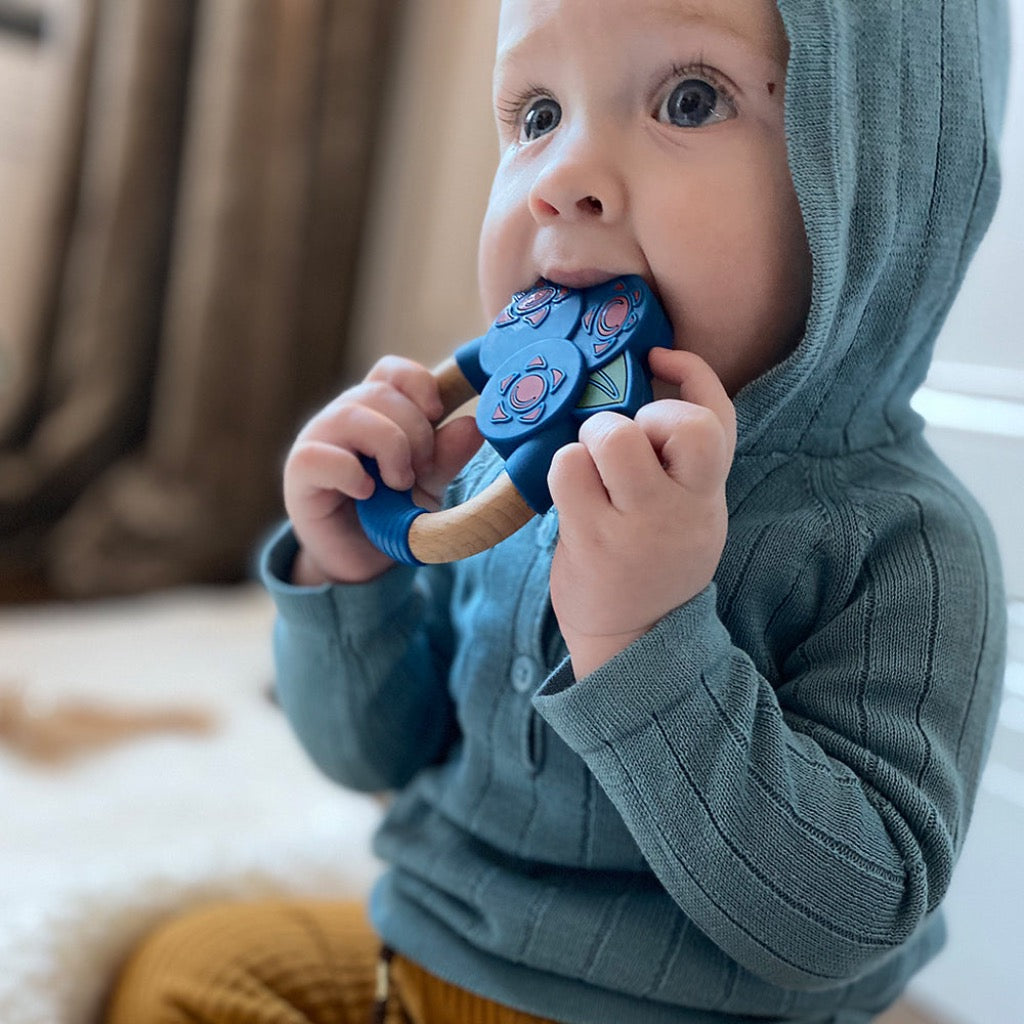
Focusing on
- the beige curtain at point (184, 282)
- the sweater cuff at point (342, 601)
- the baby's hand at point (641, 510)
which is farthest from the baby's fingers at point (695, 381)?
the beige curtain at point (184, 282)

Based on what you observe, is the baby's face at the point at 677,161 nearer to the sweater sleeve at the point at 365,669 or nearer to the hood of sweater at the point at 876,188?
the hood of sweater at the point at 876,188

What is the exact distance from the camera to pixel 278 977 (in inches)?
28.4

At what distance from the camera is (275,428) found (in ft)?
6.11

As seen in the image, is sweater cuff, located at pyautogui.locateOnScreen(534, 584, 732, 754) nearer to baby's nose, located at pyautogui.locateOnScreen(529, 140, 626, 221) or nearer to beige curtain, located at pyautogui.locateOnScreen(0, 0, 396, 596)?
baby's nose, located at pyautogui.locateOnScreen(529, 140, 626, 221)

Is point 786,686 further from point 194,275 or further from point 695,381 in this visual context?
point 194,275

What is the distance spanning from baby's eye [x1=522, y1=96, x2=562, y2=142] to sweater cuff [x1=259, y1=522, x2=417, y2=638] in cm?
25

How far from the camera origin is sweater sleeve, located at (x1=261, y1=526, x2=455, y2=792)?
2.25ft

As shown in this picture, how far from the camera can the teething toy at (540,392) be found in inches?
20.2

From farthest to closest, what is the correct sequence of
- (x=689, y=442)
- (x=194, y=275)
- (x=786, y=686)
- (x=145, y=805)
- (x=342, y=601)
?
1. (x=194, y=275)
2. (x=145, y=805)
3. (x=342, y=601)
4. (x=786, y=686)
5. (x=689, y=442)

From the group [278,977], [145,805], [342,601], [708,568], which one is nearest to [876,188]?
[708,568]

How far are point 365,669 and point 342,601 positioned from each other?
5 centimetres

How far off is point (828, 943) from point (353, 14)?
1.57 metres

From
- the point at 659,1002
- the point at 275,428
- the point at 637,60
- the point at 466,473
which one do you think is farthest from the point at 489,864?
the point at 275,428

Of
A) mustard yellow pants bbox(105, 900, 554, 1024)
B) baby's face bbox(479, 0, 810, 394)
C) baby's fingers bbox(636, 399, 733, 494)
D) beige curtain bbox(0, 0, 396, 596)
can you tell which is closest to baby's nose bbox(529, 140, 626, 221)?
baby's face bbox(479, 0, 810, 394)
